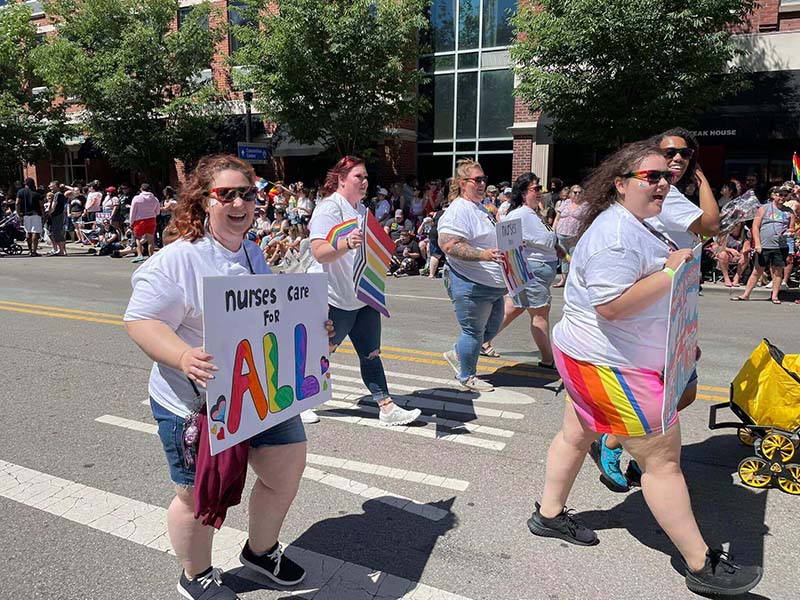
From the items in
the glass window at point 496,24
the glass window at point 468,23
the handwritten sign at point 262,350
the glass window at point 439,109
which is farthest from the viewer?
the glass window at point 439,109

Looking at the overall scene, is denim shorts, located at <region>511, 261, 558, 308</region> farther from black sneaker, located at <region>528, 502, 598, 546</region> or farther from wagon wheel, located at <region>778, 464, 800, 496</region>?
black sneaker, located at <region>528, 502, 598, 546</region>

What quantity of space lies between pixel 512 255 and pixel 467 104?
17007mm

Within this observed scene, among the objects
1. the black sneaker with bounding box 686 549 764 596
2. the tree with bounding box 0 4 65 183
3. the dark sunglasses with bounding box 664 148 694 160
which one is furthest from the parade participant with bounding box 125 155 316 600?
the tree with bounding box 0 4 65 183

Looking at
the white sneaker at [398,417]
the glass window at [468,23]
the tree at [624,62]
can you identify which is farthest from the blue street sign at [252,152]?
the white sneaker at [398,417]

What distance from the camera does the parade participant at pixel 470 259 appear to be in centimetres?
504

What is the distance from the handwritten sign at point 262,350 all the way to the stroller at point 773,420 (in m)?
2.55

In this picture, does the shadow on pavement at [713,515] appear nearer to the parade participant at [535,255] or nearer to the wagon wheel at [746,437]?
the wagon wheel at [746,437]

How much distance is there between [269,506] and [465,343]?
9.12 ft

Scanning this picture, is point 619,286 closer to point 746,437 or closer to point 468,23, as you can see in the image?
point 746,437

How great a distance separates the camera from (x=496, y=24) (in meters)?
20.1

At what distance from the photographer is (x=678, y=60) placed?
12.9 metres

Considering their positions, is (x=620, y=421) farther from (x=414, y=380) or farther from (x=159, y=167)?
(x=159, y=167)

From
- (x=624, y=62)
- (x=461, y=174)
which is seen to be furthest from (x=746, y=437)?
(x=624, y=62)

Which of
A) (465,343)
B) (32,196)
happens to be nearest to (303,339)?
(465,343)
